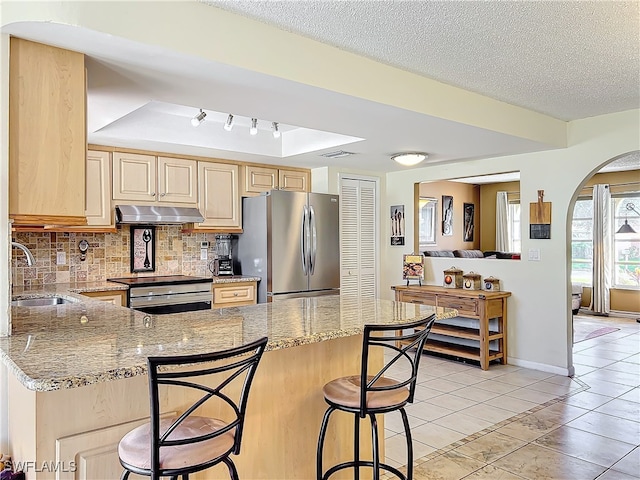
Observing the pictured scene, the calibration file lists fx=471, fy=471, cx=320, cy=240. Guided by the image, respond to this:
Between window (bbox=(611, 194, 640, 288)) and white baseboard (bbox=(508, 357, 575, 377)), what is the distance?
417cm

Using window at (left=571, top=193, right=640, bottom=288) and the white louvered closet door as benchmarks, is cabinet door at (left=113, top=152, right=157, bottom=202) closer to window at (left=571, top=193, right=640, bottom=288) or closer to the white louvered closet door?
the white louvered closet door

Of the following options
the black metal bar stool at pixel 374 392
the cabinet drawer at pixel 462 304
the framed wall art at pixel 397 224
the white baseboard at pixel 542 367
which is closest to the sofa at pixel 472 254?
the framed wall art at pixel 397 224

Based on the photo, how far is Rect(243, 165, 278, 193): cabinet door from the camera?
16.6 feet

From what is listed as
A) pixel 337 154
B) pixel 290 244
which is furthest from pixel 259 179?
pixel 337 154

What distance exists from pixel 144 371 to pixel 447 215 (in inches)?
317

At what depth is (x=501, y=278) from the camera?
16.5 feet

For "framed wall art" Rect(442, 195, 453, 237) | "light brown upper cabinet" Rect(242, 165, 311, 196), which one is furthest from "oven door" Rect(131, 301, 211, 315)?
"framed wall art" Rect(442, 195, 453, 237)

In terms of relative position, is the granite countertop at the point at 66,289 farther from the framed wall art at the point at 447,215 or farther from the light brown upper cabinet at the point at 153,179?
the framed wall art at the point at 447,215

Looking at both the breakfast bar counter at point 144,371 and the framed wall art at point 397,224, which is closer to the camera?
the breakfast bar counter at point 144,371

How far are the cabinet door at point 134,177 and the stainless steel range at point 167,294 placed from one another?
2.52ft

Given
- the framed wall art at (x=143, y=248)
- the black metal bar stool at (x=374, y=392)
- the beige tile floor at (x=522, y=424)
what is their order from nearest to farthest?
the black metal bar stool at (x=374, y=392)
the beige tile floor at (x=522, y=424)
the framed wall art at (x=143, y=248)

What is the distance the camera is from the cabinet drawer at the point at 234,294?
15.0ft

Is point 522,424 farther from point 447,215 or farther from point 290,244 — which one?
point 447,215

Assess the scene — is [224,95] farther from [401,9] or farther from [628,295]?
[628,295]
